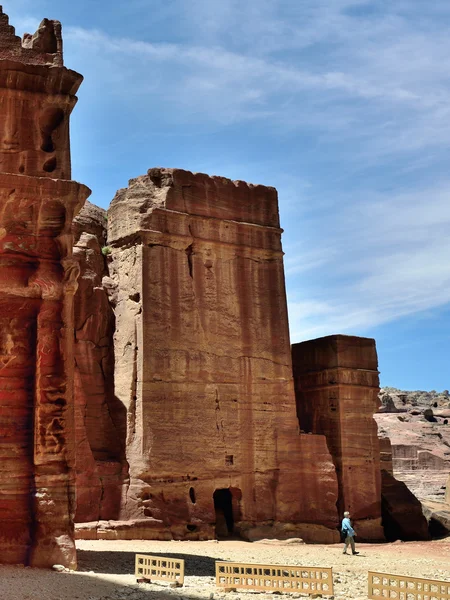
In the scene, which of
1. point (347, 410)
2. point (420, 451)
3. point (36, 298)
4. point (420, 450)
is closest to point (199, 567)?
point (36, 298)

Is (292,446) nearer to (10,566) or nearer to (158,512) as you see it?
(158,512)

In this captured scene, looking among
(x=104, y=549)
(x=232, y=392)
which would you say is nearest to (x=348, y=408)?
(x=232, y=392)

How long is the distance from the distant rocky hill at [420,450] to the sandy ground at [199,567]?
50.4 ft

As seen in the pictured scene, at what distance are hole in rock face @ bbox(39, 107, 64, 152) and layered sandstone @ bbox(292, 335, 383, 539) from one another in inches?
534

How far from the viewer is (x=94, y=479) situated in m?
21.8

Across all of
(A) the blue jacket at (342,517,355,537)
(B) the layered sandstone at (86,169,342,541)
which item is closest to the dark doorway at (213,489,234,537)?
(B) the layered sandstone at (86,169,342,541)

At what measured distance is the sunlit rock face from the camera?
47.4ft

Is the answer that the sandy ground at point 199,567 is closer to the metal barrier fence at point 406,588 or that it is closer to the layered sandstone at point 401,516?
the metal barrier fence at point 406,588

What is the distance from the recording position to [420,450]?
168ft

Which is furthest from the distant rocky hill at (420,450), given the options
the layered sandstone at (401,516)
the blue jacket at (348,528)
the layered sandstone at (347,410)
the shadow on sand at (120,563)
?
the shadow on sand at (120,563)

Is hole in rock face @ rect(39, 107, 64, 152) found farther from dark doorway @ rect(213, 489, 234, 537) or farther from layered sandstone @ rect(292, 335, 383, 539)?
layered sandstone @ rect(292, 335, 383, 539)

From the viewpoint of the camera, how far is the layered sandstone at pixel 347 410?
87.4ft

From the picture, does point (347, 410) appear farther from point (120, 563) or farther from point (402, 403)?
point (402, 403)

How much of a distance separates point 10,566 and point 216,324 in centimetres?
1127
